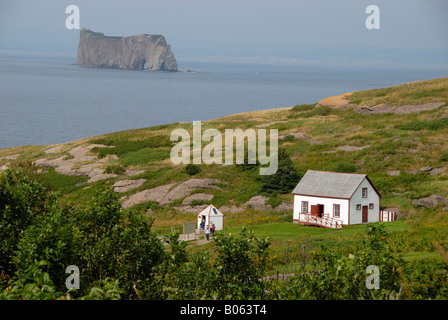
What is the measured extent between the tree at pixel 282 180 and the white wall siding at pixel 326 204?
12.0 metres

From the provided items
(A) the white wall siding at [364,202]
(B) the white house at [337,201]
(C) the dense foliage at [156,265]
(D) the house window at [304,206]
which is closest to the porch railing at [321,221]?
(B) the white house at [337,201]

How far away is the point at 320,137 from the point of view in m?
81.6

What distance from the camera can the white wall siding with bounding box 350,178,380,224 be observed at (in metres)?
46.2

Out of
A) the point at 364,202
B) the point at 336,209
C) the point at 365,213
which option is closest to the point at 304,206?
the point at 336,209

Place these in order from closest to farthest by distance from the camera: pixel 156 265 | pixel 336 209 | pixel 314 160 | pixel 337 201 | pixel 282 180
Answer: pixel 156 265
pixel 337 201
pixel 336 209
pixel 282 180
pixel 314 160

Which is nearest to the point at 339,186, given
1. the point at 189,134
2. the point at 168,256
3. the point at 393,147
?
the point at 393,147

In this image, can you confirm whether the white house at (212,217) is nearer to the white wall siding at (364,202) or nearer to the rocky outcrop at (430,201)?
the white wall siding at (364,202)

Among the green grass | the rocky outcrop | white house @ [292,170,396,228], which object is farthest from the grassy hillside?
white house @ [292,170,396,228]

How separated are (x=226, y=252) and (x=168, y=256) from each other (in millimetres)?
2998

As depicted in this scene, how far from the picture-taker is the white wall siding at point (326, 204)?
151 feet

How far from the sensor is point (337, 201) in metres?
46.2

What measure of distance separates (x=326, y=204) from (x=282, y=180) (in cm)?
1508

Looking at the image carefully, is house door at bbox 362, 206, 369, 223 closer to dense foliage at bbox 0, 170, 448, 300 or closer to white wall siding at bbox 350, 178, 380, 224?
white wall siding at bbox 350, 178, 380, 224

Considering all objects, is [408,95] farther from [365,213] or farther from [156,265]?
[156,265]
